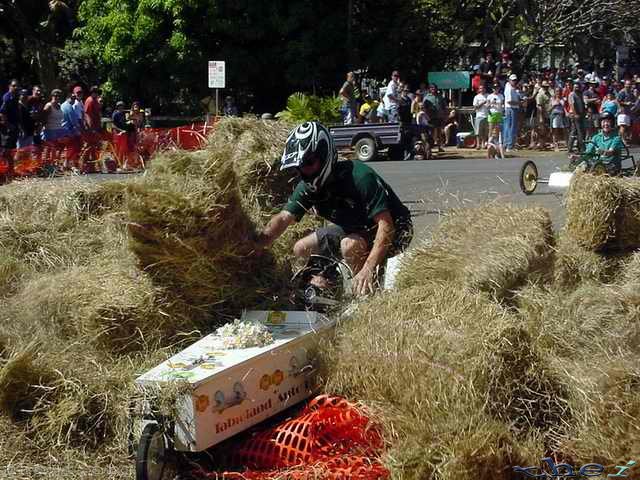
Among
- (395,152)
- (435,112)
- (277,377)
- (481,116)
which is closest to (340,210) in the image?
(277,377)

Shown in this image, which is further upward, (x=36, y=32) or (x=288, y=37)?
(x=36, y=32)

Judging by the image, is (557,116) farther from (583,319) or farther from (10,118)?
(583,319)

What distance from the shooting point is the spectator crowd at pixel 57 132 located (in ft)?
61.3

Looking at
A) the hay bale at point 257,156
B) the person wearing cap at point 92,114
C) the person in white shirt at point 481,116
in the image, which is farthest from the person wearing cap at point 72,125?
the hay bale at point 257,156

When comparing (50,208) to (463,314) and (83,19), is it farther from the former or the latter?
(83,19)

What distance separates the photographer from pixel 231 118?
27.7ft

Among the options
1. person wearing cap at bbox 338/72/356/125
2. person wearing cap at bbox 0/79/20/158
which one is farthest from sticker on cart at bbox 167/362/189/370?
person wearing cap at bbox 338/72/356/125

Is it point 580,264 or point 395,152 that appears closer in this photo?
point 580,264

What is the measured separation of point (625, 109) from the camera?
28.3 meters

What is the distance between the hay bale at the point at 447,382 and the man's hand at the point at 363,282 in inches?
21.0

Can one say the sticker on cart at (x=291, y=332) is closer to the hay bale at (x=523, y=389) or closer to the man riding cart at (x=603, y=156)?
the hay bale at (x=523, y=389)

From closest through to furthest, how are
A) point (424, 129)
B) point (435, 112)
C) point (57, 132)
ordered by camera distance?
1. point (57, 132)
2. point (424, 129)
3. point (435, 112)

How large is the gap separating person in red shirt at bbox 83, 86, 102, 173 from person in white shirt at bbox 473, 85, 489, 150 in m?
10.5

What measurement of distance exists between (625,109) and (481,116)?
501cm
